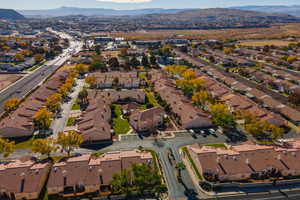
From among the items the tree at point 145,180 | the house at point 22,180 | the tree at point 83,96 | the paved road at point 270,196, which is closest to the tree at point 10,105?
the tree at point 83,96

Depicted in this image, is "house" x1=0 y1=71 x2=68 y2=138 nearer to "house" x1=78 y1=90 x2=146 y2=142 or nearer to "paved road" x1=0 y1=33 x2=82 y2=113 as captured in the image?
"paved road" x1=0 y1=33 x2=82 y2=113

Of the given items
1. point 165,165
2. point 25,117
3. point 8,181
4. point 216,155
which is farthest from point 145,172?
point 25,117

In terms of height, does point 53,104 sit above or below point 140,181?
above

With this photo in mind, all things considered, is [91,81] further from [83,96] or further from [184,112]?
[184,112]

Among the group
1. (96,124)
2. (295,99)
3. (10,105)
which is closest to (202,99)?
(295,99)

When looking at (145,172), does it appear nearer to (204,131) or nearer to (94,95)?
(204,131)
